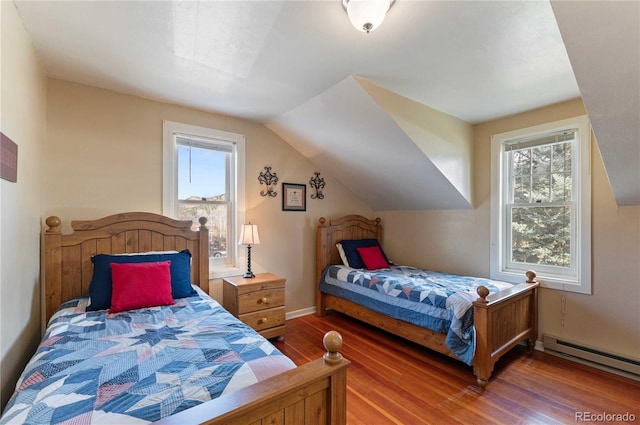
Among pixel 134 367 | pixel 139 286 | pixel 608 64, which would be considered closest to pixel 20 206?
pixel 139 286

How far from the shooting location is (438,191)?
3285 millimetres

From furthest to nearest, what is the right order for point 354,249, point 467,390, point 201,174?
point 354,249, point 201,174, point 467,390

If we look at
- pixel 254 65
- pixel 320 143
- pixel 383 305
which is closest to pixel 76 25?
pixel 254 65

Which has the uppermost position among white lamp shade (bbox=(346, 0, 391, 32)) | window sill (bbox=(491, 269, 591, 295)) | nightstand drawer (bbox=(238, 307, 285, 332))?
white lamp shade (bbox=(346, 0, 391, 32))

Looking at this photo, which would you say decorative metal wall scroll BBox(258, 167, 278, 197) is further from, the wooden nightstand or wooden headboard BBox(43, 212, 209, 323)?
the wooden nightstand

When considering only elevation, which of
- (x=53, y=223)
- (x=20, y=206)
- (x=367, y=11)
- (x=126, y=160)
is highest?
(x=367, y=11)

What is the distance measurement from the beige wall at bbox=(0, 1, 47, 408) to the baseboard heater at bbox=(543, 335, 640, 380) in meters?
3.88

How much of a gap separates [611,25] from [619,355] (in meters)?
2.53

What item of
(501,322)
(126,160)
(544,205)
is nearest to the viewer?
(501,322)

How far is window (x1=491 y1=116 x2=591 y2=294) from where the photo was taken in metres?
2.57

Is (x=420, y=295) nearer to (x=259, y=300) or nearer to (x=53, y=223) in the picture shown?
(x=259, y=300)

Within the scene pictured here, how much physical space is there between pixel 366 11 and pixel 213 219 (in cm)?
239

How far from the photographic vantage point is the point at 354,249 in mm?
3719

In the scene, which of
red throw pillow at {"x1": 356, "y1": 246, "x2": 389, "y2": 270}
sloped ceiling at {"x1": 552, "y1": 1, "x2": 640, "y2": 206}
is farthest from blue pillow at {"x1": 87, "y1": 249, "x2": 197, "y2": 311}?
sloped ceiling at {"x1": 552, "y1": 1, "x2": 640, "y2": 206}
